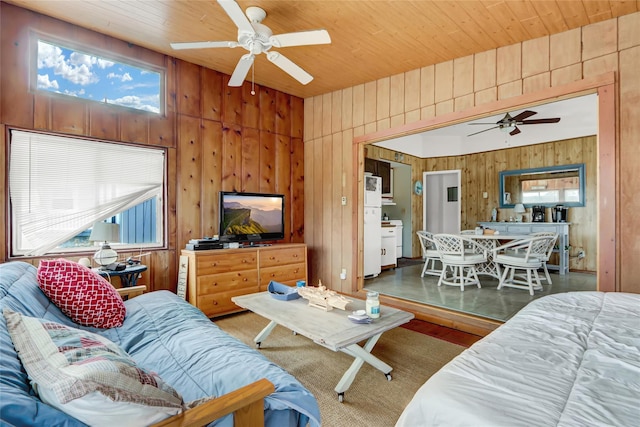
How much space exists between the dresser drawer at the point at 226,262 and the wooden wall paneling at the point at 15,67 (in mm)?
2034

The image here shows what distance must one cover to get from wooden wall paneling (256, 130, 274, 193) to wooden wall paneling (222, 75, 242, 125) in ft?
1.32

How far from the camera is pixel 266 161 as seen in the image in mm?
4555

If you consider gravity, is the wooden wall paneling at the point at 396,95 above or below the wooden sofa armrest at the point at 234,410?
above

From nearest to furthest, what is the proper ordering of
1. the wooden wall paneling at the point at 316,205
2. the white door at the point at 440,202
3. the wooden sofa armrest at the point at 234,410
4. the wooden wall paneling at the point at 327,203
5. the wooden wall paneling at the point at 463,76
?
the wooden sofa armrest at the point at 234,410 < the wooden wall paneling at the point at 463,76 < the wooden wall paneling at the point at 327,203 < the wooden wall paneling at the point at 316,205 < the white door at the point at 440,202

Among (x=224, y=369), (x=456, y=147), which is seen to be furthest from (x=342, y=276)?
(x=456, y=147)

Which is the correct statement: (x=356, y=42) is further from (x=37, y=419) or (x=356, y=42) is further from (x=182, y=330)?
(x=37, y=419)

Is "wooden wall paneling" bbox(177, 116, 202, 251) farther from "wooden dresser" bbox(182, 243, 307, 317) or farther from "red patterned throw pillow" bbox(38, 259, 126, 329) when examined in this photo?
"red patterned throw pillow" bbox(38, 259, 126, 329)

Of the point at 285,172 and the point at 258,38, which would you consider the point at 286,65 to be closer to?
the point at 258,38

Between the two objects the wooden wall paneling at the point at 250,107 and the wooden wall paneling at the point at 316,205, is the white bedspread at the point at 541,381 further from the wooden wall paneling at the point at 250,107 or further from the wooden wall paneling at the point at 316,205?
the wooden wall paneling at the point at 250,107

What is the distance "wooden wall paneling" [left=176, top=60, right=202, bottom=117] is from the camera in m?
3.74

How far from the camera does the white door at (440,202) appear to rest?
307 inches

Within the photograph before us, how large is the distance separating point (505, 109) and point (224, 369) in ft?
10.9

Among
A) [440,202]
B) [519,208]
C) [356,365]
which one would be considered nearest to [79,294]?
[356,365]

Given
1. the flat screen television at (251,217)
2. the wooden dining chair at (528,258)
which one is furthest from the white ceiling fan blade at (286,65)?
the wooden dining chair at (528,258)
